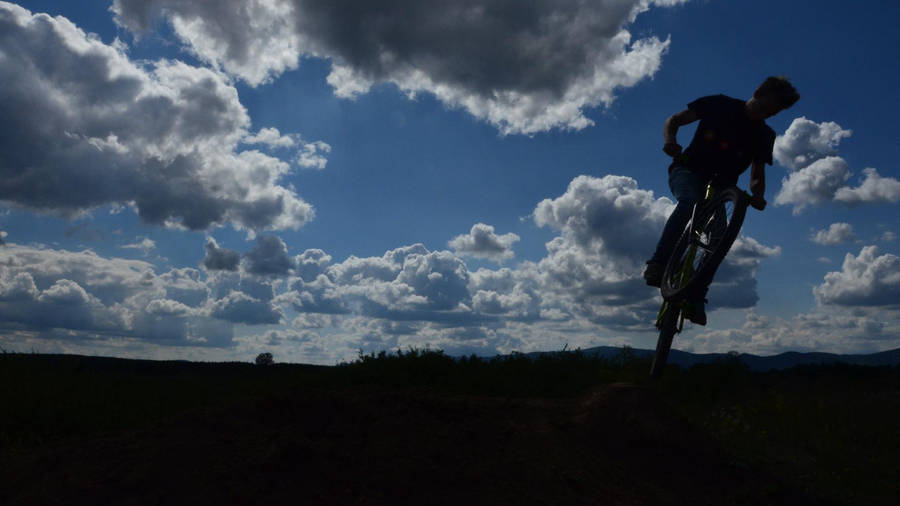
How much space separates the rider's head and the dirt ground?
3.61 m

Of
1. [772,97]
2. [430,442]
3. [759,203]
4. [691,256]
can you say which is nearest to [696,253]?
[691,256]

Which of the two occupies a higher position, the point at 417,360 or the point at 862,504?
the point at 417,360

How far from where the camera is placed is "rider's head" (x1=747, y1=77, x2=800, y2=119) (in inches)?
251

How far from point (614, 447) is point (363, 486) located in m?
2.19

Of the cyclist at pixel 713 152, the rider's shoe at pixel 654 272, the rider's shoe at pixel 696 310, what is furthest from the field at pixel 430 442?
the cyclist at pixel 713 152

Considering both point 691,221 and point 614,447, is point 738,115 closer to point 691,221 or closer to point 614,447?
point 691,221

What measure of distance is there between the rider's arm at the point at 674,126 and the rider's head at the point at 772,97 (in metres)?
0.65

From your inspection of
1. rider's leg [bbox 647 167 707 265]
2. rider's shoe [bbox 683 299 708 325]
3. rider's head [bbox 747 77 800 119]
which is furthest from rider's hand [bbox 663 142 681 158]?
rider's shoe [bbox 683 299 708 325]

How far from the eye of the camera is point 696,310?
6441 mm

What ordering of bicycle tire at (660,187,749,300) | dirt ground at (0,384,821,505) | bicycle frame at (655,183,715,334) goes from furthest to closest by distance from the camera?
bicycle frame at (655,183,715,334) → bicycle tire at (660,187,749,300) → dirt ground at (0,384,821,505)

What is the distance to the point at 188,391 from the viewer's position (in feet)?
25.0

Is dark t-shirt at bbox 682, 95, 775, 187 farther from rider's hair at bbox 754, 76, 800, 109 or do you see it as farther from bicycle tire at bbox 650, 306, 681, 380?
bicycle tire at bbox 650, 306, 681, 380

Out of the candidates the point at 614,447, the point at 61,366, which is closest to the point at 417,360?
the point at 614,447

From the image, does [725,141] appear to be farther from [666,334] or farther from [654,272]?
[666,334]
